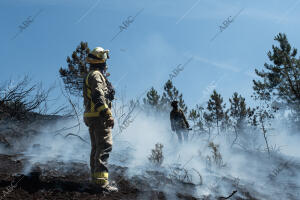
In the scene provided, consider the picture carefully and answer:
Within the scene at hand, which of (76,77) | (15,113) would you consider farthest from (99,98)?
(76,77)

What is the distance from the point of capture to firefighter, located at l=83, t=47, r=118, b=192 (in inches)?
119

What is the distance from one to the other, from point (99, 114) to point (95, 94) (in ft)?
0.89

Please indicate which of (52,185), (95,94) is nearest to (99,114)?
(95,94)

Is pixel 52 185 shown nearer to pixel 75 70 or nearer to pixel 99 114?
pixel 99 114

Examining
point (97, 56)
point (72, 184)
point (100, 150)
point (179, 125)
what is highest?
point (97, 56)

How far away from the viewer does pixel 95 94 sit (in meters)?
3.11

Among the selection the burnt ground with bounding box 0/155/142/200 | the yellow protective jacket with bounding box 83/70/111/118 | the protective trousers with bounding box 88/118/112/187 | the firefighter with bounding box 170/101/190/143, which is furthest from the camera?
the firefighter with bounding box 170/101/190/143

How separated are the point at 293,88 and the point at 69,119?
463 inches

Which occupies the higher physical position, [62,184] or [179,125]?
[179,125]

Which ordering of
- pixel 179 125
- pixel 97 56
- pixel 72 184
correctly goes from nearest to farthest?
pixel 72 184, pixel 97 56, pixel 179 125

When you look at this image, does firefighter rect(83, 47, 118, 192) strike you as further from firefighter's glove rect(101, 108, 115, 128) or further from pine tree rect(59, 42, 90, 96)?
pine tree rect(59, 42, 90, 96)

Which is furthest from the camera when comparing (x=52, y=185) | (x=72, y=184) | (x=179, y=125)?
(x=179, y=125)

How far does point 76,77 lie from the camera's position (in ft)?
44.5

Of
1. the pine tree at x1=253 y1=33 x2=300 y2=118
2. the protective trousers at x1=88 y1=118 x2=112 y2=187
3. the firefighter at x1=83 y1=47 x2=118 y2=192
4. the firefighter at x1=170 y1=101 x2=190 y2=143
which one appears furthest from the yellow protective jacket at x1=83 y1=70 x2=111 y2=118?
the pine tree at x1=253 y1=33 x2=300 y2=118
